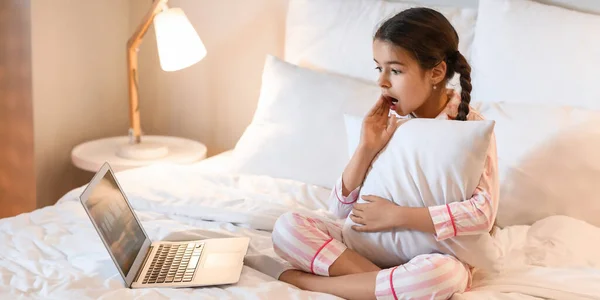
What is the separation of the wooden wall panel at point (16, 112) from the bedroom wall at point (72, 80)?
25 millimetres

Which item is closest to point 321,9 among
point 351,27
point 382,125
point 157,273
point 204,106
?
point 351,27

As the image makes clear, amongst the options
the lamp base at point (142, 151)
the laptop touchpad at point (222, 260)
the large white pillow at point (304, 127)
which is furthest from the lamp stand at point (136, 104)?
the laptop touchpad at point (222, 260)

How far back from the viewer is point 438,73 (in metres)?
1.57

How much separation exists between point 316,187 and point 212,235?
1.50 ft

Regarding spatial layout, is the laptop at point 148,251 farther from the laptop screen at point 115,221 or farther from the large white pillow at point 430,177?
the large white pillow at point 430,177

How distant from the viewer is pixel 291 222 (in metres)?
1.55

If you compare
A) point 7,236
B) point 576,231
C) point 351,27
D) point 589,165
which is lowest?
point 7,236

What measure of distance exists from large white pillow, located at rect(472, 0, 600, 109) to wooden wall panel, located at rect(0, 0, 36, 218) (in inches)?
57.8

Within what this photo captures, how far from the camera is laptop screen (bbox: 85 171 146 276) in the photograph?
4.68 ft

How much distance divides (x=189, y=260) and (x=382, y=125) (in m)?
0.50

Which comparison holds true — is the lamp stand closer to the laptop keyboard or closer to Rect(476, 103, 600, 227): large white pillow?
the laptop keyboard

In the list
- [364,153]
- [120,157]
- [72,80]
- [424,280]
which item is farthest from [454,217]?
[72,80]

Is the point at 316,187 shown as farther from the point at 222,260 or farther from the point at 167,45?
the point at 167,45

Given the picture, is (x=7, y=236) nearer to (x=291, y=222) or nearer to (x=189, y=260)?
(x=189, y=260)
